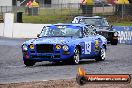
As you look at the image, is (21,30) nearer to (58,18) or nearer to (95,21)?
(58,18)

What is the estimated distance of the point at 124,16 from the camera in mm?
54438

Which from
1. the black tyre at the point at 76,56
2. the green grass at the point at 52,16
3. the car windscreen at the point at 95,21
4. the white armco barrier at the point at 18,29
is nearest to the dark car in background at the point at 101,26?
the car windscreen at the point at 95,21

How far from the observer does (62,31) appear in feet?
60.8

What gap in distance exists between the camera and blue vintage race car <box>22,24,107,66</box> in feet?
56.2

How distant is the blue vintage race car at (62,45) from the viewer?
17.1m

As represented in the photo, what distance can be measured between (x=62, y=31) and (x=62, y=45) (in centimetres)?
158


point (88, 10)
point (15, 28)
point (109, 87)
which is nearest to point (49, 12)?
point (88, 10)

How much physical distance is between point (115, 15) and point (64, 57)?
3857cm

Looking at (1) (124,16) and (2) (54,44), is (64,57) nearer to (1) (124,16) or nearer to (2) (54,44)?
(2) (54,44)

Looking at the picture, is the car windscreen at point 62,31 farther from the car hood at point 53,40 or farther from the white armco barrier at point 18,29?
the white armco barrier at point 18,29

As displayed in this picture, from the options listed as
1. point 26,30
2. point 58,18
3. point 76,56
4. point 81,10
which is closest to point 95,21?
point 26,30

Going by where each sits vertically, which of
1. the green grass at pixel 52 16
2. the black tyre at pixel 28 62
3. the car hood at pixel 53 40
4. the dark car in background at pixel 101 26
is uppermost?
the car hood at pixel 53 40

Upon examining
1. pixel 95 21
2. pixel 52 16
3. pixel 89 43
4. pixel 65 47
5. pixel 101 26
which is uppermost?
pixel 65 47

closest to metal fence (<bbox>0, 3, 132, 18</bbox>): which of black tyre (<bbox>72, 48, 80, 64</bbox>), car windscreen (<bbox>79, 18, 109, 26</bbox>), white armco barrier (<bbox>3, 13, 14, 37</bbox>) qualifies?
white armco barrier (<bbox>3, 13, 14, 37</bbox>)
